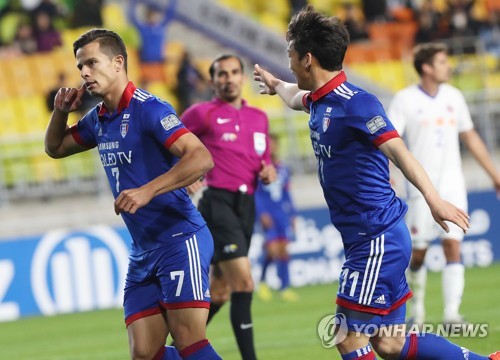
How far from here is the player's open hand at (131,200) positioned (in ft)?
19.0

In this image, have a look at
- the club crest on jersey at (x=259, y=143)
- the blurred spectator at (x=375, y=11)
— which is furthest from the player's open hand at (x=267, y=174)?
the blurred spectator at (x=375, y=11)

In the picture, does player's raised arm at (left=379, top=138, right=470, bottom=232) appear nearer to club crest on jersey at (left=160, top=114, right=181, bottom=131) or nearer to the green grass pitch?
club crest on jersey at (left=160, top=114, right=181, bottom=131)

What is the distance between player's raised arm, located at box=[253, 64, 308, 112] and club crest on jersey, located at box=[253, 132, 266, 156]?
5.87 feet

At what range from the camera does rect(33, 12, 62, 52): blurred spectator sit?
1956 cm

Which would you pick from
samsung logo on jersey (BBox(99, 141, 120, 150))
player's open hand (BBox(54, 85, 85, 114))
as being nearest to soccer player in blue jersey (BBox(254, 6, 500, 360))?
samsung logo on jersey (BBox(99, 141, 120, 150))

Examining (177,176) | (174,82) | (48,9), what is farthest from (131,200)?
(48,9)

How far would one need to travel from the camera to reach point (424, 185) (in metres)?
5.81

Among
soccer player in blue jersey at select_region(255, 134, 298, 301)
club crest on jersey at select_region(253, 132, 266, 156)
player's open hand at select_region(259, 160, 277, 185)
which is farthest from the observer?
soccer player in blue jersey at select_region(255, 134, 298, 301)

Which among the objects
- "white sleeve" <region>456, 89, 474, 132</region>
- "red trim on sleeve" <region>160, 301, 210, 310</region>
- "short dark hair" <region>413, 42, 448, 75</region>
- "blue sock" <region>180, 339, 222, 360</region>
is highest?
"short dark hair" <region>413, 42, 448, 75</region>

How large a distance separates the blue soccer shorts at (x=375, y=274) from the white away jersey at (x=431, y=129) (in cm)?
392

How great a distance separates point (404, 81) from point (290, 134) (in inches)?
183

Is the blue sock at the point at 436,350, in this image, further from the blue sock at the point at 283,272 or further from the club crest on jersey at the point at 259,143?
the blue sock at the point at 283,272

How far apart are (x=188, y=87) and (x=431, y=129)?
8.52 metres

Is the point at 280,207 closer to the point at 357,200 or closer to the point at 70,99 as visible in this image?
the point at 70,99
